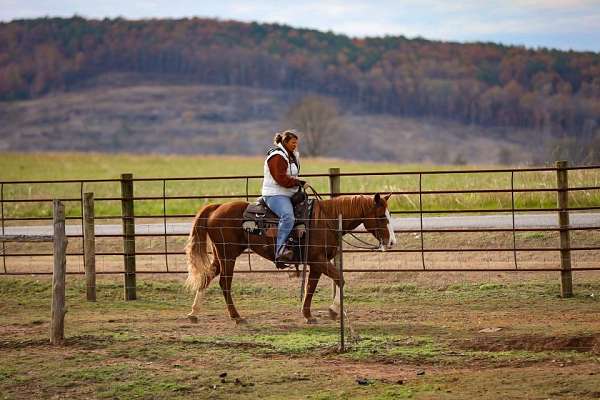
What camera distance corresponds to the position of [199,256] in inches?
441

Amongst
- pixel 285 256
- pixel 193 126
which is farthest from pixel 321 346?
pixel 193 126

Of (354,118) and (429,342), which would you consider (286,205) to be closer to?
(429,342)

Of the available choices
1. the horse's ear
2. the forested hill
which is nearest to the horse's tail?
the horse's ear

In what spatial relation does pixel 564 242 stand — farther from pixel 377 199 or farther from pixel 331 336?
pixel 331 336

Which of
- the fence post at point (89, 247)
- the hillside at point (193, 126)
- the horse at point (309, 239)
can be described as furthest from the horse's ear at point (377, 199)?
the hillside at point (193, 126)

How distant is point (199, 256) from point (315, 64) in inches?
5527

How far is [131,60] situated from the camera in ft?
494

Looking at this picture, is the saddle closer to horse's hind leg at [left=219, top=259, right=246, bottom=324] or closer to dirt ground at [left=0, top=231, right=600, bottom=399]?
horse's hind leg at [left=219, top=259, right=246, bottom=324]

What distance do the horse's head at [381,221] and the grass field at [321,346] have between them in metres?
1.04

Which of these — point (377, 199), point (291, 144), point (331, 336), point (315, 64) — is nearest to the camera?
point (331, 336)

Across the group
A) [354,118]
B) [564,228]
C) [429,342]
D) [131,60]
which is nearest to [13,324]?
[429,342]

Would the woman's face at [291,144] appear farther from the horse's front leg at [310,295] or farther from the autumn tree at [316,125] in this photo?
the autumn tree at [316,125]

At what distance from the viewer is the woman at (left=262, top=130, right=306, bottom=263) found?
10672 millimetres

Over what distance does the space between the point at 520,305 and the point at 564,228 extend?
139 centimetres
